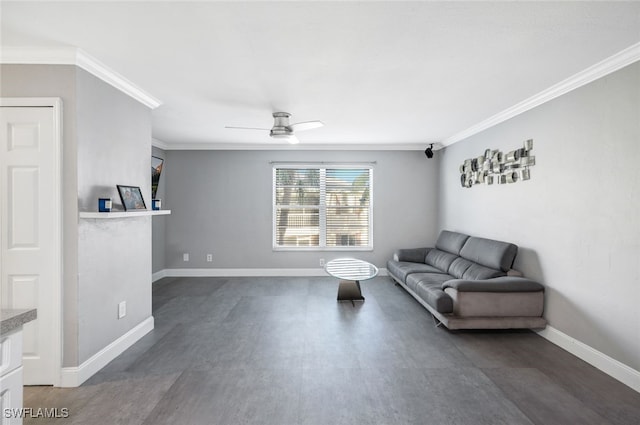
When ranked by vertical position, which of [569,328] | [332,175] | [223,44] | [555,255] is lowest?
[569,328]

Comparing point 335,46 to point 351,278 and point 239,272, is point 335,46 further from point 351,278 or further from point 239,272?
point 239,272

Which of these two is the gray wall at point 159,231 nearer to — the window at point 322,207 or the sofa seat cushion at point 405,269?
the window at point 322,207

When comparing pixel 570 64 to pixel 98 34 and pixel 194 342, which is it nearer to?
pixel 98 34

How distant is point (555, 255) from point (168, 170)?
6.23 m

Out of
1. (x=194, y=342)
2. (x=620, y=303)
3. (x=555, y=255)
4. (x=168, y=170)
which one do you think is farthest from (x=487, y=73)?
(x=168, y=170)

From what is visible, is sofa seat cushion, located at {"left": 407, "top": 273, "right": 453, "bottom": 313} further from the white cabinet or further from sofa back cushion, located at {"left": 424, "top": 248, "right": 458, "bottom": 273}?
the white cabinet

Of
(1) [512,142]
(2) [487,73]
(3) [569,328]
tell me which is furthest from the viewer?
(1) [512,142]

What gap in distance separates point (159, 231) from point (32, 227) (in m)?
3.66

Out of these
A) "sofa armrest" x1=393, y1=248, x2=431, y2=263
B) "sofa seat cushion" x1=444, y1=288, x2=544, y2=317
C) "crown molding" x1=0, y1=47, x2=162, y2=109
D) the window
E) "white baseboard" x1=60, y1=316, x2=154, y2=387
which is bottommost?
"white baseboard" x1=60, y1=316, x2=154, y2=387

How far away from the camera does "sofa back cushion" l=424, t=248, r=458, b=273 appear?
190 inches

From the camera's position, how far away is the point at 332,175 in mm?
6438

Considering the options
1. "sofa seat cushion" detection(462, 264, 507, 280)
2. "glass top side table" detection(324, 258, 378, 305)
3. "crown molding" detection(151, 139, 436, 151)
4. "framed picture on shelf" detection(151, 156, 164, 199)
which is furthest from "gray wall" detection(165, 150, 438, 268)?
"sofa seat cushion" detection(462, 264, 507, 280)

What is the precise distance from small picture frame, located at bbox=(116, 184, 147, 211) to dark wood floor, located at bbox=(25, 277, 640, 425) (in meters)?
1.37

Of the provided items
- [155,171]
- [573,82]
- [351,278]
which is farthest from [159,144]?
[573,82]
